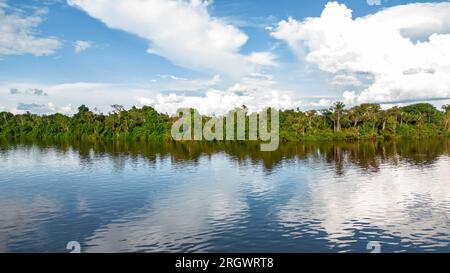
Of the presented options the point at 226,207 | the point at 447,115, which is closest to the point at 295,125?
the point at 447,115

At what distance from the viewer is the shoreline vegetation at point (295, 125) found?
141m

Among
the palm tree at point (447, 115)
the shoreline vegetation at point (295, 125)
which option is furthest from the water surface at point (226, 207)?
the palm tree at point (447, 115)

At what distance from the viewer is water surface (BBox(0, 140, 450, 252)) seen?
2883cm

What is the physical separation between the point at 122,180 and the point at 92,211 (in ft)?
54.9

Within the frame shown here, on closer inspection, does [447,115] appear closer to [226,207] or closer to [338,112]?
[338,112]

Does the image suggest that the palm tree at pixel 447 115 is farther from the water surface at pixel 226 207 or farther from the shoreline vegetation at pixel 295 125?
the water surface at pixel 226 207

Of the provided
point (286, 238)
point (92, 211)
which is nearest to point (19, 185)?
point (92, 211)

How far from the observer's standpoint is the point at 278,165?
68.0m

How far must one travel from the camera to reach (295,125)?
139 m

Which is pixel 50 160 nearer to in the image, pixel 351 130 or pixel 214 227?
pixel 214 227

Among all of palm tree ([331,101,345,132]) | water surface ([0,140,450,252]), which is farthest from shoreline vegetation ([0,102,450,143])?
water surface ([0,140,450,252])

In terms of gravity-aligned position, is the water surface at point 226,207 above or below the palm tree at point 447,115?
below

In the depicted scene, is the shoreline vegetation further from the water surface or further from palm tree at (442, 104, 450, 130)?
the water surface

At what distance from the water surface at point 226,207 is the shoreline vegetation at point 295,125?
72033 mm
